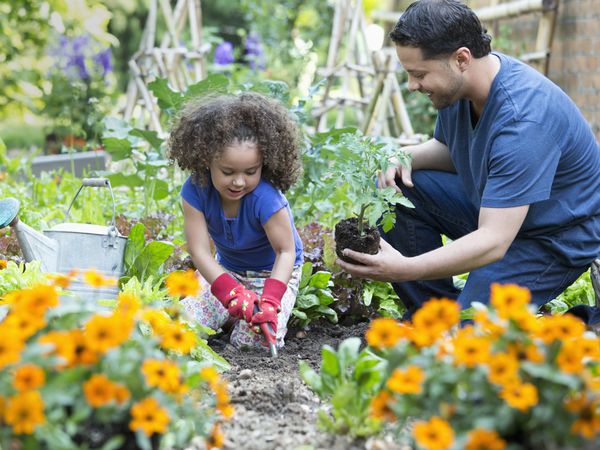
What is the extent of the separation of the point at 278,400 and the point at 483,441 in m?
0.91

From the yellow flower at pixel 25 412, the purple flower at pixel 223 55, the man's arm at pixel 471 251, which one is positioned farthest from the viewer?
the purple flower at pixel 223 55

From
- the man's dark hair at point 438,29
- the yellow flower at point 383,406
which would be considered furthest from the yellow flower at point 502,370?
the man's dark hair at point 438,29

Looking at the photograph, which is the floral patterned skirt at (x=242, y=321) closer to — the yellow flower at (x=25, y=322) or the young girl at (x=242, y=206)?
the young girl at (x=242, y=206)

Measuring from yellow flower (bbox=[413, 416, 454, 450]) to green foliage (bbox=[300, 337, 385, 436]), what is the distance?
16.0 inches

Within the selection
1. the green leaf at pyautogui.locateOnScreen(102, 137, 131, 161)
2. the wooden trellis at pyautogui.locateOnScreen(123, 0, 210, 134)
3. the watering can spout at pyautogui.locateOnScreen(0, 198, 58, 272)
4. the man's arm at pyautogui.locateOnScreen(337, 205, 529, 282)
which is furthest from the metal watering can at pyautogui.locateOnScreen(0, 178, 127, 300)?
the wooden trellis at pyautogui.locateOnScreen(123, 0, 210, 134)

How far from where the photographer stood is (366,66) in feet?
22.3

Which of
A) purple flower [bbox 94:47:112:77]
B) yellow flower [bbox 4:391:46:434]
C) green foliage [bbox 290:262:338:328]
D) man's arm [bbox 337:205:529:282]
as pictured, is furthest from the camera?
purple flower [bbox 94:47:112:77]

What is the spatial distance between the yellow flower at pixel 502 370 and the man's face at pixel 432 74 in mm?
1394

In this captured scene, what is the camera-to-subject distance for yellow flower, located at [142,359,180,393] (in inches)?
58.9

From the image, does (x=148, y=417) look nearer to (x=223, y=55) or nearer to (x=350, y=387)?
(x=350, y=387)

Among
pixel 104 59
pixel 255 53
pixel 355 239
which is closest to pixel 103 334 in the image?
pixel 355 239

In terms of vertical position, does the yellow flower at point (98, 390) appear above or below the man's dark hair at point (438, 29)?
below

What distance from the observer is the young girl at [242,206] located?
9.09 feet

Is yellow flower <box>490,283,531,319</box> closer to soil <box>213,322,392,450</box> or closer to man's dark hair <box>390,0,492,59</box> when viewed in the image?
soil <box>213,322,392,450</box>
